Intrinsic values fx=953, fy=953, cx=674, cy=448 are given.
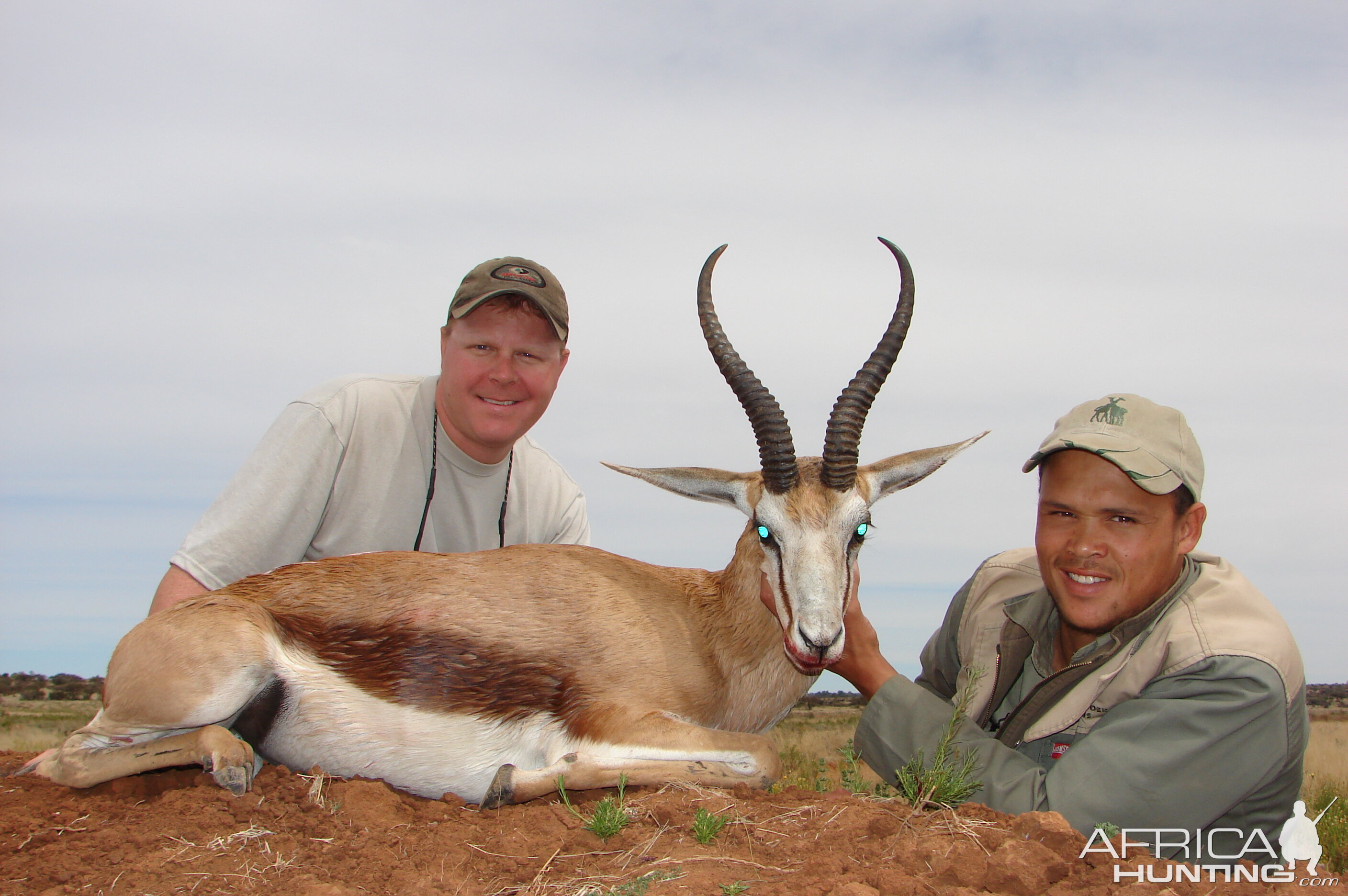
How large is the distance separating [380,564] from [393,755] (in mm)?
1116

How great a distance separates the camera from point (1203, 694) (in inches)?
175

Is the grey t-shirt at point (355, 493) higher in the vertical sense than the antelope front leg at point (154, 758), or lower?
higher

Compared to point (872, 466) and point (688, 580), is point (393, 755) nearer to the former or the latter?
point (688, 580)

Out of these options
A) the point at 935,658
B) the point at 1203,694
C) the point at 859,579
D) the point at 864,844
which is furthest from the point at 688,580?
the point at 1203,694

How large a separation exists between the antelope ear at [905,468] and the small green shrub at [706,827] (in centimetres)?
243

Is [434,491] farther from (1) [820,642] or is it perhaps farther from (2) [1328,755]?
(2) [1328,755]

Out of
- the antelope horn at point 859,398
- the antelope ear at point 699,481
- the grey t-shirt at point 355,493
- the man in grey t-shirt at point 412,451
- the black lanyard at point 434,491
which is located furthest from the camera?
the black lanyard at point 434,491

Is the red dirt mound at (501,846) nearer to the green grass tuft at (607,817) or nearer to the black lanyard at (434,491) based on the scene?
the green grass tuft at (607,817)

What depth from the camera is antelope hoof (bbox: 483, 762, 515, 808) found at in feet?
15.9

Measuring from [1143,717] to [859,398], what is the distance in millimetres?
2273

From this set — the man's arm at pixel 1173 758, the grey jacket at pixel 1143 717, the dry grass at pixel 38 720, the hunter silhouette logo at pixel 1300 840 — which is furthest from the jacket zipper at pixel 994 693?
the dry grass at pixel 38 720

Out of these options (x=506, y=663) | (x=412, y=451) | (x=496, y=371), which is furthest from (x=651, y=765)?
(x=412, y=451)

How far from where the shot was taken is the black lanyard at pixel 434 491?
24.1 feet

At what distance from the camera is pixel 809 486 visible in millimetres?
5535
